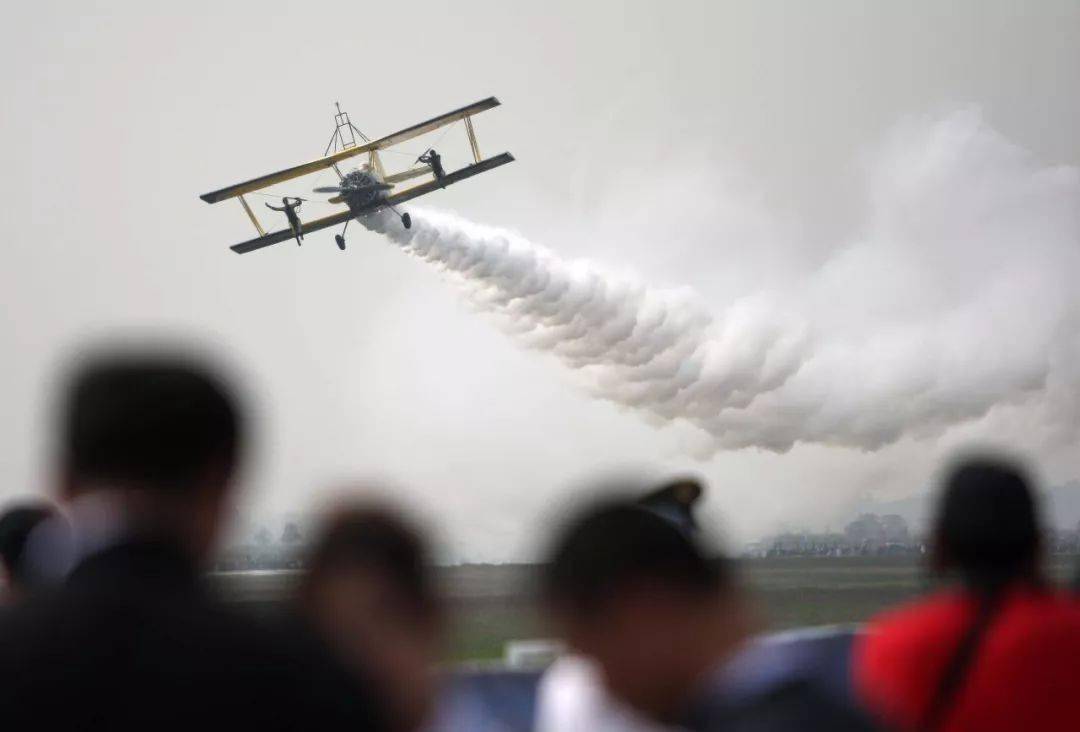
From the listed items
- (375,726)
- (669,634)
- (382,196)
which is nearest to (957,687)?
(669,634)

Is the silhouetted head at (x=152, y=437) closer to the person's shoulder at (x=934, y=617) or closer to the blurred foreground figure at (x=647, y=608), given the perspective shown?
the blurred foreground figure at (x=647, y=608)

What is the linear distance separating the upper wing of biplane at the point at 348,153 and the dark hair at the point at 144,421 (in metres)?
37.7

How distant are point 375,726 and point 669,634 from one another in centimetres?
104

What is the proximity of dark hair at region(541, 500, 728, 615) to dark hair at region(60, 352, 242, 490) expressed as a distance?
996mm

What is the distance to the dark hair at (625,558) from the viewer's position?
9.75 ft

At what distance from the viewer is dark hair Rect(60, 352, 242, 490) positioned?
89.3 inches

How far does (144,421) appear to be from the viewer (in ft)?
7.47

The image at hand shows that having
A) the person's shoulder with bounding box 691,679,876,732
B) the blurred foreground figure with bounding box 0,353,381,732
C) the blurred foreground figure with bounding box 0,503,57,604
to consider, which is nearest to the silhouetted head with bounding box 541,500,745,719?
the person's shoulder with bounding box 691,679,876,732

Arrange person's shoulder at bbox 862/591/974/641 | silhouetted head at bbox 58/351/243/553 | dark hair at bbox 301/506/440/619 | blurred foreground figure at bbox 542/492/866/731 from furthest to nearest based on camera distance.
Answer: person's shoulder at bbox 862/591/974/641, dark hair at bbox 301/506/440/619, blurred foreground figure at bbox 542/492/866/731, silhouetted head at bbox 58/351/243/553

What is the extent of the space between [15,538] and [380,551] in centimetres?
269

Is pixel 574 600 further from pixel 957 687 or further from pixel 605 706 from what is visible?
pixel 957 687

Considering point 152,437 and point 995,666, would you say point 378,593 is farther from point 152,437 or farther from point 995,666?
point 995,666

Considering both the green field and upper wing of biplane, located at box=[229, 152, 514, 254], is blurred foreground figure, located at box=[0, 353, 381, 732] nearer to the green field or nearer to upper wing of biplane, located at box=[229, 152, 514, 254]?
the green field

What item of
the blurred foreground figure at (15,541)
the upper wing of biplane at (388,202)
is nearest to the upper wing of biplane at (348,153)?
the upper wing of biplane at (388,202)
